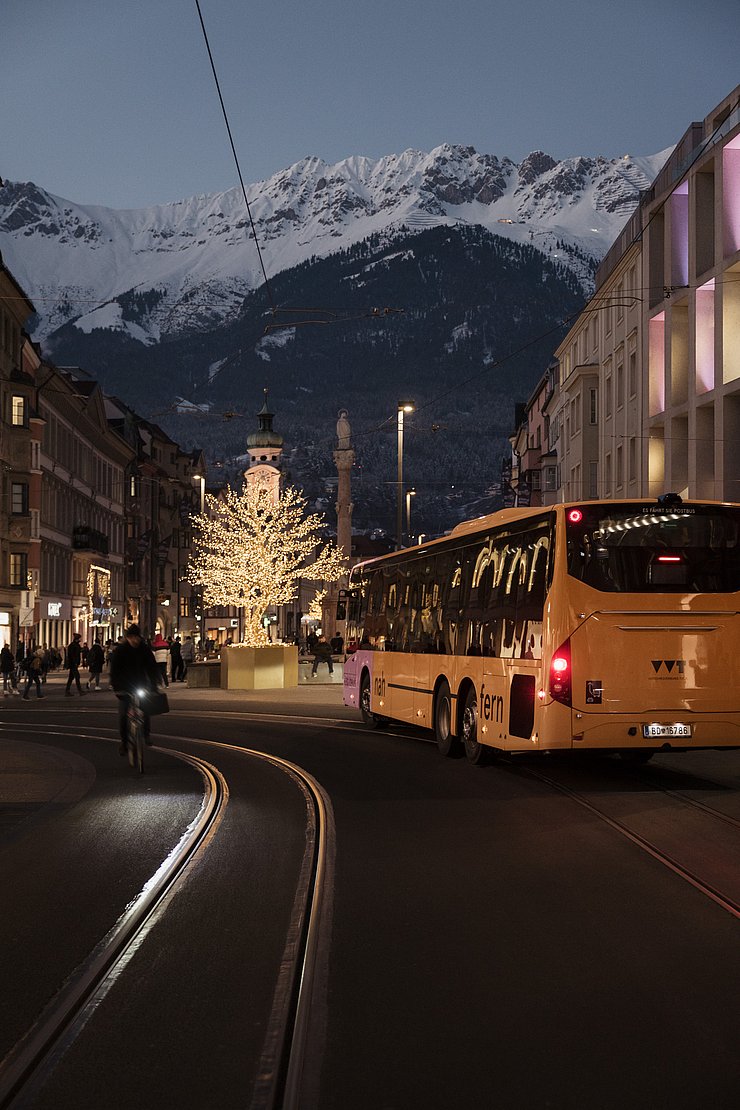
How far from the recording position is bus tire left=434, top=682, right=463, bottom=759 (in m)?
20.7

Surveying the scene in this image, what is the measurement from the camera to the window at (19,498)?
66312 millimetres

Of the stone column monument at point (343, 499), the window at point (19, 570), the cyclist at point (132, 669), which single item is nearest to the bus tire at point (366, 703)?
the cyclist at point (132, 669)

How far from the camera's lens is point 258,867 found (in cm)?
1091

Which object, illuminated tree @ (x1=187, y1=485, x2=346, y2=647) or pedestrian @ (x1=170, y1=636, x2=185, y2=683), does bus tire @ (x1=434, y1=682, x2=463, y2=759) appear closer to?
illuminated tree @ (x1=187, y1=485, x2=346, y2=647)

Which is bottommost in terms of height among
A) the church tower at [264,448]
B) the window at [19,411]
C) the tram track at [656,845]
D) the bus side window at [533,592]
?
the tram track at [656,845]

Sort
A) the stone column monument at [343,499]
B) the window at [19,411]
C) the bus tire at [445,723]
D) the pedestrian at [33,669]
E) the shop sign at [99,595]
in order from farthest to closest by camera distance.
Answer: the stone column monument at [343,499] < the shop sign at [99,595] < the window at [19,411] < the pedestrian at [33,669] < the bus tire at [445,723]

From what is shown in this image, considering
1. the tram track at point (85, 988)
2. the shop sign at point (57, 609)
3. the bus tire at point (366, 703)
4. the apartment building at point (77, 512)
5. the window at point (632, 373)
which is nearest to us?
the tram track at point (85, 988)

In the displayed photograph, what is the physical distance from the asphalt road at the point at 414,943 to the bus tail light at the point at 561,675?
1.04m

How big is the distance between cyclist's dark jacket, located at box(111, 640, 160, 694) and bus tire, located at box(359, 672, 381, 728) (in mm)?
9497

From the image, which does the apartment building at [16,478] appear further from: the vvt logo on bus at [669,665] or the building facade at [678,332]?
the vvt logo on bus at [669,665]

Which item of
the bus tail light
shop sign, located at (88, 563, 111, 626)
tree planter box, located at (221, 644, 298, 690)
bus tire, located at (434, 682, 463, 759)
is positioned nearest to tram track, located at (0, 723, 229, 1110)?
the bus tail light

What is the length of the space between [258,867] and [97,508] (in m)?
79.2

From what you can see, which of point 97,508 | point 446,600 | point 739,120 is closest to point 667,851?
point 446,600

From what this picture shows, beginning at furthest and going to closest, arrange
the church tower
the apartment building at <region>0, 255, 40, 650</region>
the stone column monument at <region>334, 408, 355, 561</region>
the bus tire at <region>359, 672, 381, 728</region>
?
the church tower
the stone column monument at <region>334, 408, 355, 561</region>
the apartment building at <region>0, 255, 40, 650</region>
the bus tire at <region>359, 672, 381, 728</region>
